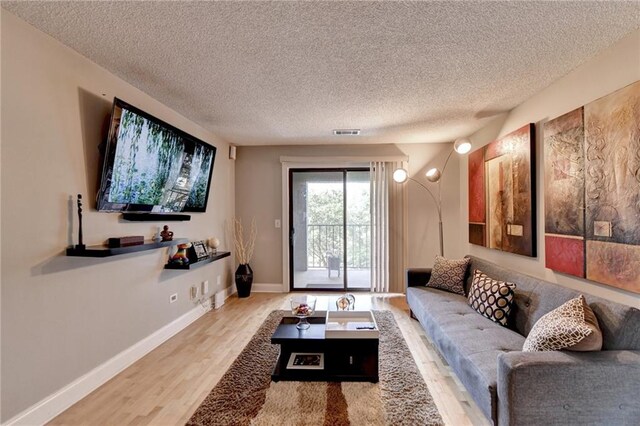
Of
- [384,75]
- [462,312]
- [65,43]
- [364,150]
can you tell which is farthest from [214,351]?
[364,150]

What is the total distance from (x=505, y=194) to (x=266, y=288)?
11.5 feet

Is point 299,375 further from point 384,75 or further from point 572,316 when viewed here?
point 384,75

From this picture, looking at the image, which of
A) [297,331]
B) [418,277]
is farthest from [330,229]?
[297,331]

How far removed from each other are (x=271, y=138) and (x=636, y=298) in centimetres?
394

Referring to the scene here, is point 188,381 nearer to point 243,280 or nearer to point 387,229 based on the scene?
point 243,280

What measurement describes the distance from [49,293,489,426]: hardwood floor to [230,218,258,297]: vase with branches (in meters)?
0.97

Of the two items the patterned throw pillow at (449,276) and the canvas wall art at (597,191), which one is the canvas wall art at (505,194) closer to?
the canvas wall art at (597,191)

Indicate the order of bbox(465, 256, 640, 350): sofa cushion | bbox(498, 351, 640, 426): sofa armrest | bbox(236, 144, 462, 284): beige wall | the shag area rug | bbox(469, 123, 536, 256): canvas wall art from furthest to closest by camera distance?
bbox(236, 144, 462, 284): beige wall → bbox(469, 123, 536, 256): canvas wall art → the shag area rug → bbox(465, 256, 640, 350): sofa cushion → bbox(498, 351, 640, 426): sofa armrest

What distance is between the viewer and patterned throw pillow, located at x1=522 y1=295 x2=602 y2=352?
157 cm

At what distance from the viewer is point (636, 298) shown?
181 cm

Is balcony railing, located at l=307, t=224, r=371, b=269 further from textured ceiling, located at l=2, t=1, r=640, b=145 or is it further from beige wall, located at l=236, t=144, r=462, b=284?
textured ceiling, located at l=2, t=1, r=640, b=145

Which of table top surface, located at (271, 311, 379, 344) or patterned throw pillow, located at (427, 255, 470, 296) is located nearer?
table top surface, located at (271, 311, 379, 344)

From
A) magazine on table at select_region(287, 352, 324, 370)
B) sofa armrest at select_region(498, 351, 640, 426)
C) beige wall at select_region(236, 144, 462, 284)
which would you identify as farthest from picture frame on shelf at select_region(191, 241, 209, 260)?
sofa armrest at select_region(498, 351, 640, 426)

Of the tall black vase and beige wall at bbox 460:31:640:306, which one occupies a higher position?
beige wall at bbox 460:31:640:306
